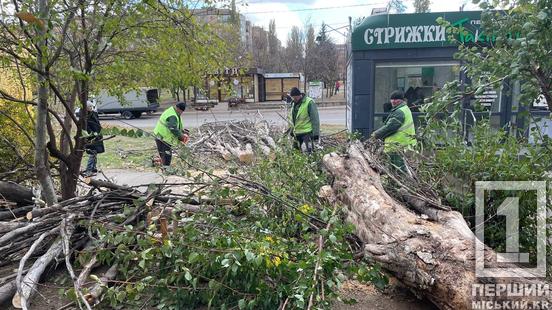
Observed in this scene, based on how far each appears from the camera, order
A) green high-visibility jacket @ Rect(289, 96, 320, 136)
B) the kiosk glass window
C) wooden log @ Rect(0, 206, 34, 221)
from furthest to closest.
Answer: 1. the kiosk glass window
2. green high-visibility jacket @ Rect(289, 96, 320, 136)
3. wooden log @ Rect(0, 206, 34, 221)

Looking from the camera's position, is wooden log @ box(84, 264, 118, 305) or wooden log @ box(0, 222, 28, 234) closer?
wooden log @ box(84, 264, 118, 305)

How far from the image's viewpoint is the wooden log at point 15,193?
13.3 feet

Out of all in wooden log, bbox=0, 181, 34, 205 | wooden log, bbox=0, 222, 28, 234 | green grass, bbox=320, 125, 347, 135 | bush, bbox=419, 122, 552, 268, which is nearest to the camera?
bush, bbox=419, 122, 552, 268

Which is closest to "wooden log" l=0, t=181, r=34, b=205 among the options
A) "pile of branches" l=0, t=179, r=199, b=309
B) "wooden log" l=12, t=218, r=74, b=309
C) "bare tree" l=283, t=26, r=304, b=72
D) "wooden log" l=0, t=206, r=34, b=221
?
"wooden log" l=0, t=206, r=34, b=221

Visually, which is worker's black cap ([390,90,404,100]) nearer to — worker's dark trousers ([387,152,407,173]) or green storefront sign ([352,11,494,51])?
worker's dark trousers ([387,152,407,173])

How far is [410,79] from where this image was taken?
816 cm

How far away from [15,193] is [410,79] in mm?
7070

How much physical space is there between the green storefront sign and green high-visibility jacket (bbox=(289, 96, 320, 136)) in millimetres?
1700

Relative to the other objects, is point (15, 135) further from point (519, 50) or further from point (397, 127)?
point (519, 50)

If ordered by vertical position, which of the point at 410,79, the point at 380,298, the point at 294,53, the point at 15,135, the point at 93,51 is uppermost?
the point at 294,53

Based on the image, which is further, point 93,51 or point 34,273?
point 93,51

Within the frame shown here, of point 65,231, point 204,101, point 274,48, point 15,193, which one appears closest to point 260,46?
point 274,48

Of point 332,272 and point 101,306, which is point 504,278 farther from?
point 101,306

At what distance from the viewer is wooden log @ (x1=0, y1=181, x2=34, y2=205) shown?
4.06 m
